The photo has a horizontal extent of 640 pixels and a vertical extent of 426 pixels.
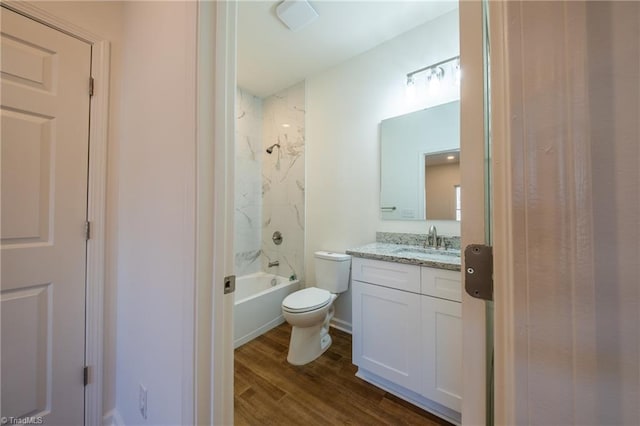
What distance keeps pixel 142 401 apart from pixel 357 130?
2284 millimetres

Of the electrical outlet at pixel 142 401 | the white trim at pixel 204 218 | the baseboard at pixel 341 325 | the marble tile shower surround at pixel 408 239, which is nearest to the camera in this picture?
the white trim at pixel 204 218

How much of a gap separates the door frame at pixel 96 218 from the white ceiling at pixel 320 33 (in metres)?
0.97

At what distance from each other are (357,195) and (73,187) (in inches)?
74.5

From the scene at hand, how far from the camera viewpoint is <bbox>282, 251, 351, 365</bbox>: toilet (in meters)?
1.73

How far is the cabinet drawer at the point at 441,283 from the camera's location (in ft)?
4.02

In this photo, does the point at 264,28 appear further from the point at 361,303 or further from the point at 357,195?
the point at 361,303

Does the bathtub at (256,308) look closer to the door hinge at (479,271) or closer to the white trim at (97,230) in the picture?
the white trim at (97,230)

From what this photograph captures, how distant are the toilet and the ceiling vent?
6.11 feet

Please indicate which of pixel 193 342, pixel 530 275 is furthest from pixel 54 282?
pixel 530 275

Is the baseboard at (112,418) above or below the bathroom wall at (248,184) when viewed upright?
below

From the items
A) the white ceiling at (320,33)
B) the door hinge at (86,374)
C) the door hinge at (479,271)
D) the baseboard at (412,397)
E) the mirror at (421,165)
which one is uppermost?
the white ceiling at (320,33)

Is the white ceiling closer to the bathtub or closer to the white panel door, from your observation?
the white panel door

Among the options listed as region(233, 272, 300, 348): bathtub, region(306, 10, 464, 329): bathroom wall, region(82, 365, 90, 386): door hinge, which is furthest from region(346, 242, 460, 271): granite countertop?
region(82, 365, 90, 386): door hinge

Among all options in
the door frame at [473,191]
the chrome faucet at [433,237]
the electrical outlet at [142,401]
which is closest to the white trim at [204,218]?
the electrical outlet at [142,401]
